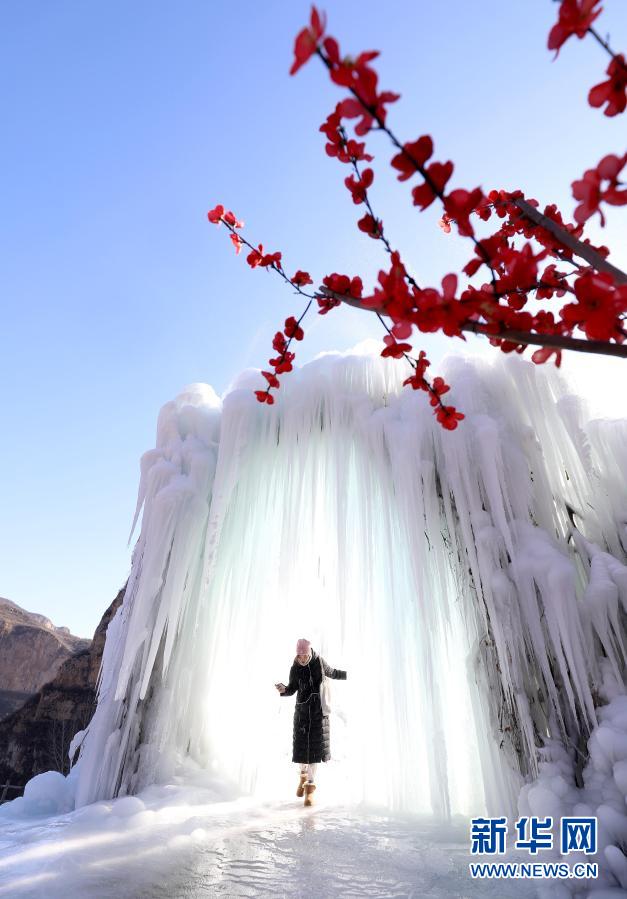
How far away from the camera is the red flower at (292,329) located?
169 cm

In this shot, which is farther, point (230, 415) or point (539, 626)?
point (230, 415)

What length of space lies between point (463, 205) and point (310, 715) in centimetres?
326

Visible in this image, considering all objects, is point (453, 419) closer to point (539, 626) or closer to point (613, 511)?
point (539, 626)

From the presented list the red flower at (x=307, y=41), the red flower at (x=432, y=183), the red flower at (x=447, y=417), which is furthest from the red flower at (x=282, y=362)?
the red flower at (x=307, y=41)

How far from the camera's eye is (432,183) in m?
1.01

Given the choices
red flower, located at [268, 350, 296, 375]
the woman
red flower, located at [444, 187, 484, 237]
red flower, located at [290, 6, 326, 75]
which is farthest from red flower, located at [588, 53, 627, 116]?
the woman

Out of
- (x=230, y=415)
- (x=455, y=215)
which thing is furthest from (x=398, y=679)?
(x=455, y=215)

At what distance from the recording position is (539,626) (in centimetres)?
285

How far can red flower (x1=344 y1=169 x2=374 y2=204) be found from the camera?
134cm

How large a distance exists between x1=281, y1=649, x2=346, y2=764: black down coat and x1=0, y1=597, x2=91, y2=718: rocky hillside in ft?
66.9

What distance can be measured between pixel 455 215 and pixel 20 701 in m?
26.0

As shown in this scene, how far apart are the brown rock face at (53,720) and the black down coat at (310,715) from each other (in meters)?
12.6

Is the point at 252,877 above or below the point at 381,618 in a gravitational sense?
below

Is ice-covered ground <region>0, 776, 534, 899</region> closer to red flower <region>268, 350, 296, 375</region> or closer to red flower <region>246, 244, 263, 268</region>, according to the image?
red flower <region>268, 350, 296, 375</region>
